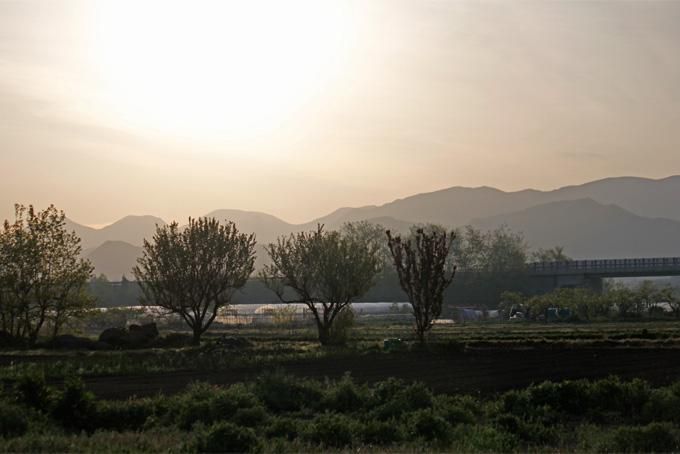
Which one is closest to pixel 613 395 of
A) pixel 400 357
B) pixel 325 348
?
pixel 400 357

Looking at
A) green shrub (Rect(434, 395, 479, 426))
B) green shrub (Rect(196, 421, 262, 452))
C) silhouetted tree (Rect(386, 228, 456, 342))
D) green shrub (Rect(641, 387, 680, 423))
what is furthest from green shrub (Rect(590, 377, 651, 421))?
silhouetted tree (Rect(386, 228, 456, 342))

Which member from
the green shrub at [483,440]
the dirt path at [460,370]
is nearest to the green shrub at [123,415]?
the dirt path at [460,370]

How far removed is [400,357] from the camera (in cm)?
4044

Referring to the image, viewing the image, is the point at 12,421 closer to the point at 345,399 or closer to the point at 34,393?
the point at 34,393

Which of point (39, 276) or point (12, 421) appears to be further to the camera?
point (39, 276)

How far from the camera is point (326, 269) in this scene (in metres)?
57.4

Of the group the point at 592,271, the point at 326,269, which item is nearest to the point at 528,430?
the point at 326,269

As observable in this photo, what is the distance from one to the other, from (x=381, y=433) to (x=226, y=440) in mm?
3373

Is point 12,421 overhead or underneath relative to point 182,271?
underneath

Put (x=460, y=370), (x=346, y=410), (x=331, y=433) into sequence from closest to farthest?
(x=331, y=433)
(x=346, y=410)
(x=460, y=370)

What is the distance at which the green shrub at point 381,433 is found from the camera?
17359 mm

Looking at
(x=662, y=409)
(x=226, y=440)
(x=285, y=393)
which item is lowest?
(x=226, y=440)

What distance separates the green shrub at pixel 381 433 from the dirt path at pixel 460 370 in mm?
7904

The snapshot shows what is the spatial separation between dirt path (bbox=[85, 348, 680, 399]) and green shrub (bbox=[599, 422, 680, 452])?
29.0 feet
